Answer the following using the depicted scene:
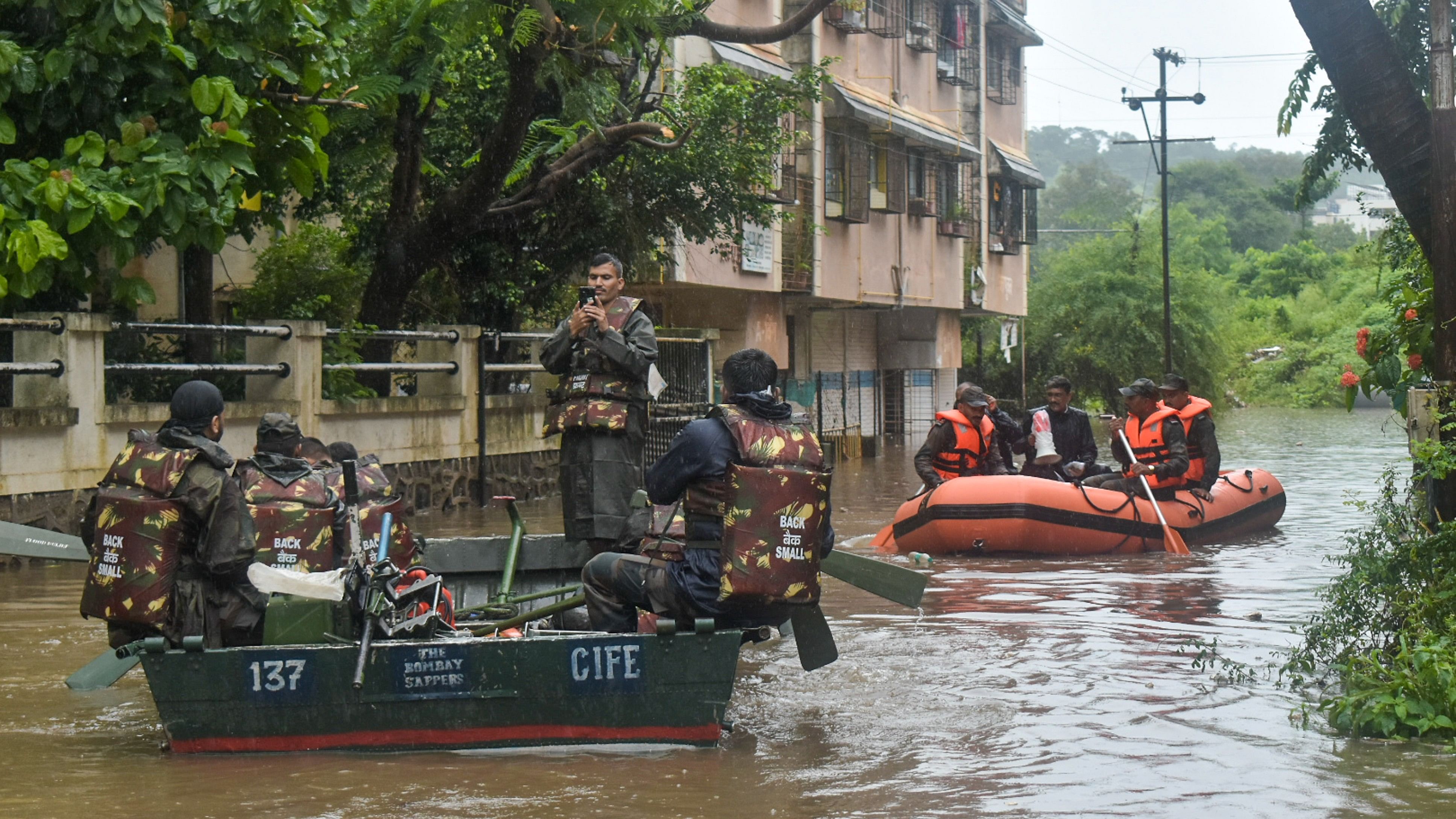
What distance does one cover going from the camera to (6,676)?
370 inches

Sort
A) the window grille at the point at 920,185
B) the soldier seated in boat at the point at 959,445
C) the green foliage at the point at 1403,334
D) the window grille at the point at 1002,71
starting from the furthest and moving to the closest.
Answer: the window grille at the point at 1002,71, the window grille at the point at 920,185, the soldier seated in boat at the point at 959,445, the green foliage at the point at 1403,334

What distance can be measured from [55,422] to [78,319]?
32.4 inches

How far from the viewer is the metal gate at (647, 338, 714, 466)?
2106 cm

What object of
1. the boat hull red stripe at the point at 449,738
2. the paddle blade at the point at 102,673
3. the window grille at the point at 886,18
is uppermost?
the window grille at the point at 886,18

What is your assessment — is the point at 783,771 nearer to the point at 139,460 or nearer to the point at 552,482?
the point at 139,460

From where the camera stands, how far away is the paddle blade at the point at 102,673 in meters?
8.23

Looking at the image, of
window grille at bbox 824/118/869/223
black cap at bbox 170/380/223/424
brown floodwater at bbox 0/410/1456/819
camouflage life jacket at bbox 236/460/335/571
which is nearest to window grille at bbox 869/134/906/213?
window grille at bbox 824/118/869/223

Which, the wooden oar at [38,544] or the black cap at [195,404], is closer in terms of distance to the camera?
the black cap at [195,404]

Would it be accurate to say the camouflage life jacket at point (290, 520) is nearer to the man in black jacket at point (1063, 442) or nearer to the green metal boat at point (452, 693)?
the green metal boat at point (452, 693)

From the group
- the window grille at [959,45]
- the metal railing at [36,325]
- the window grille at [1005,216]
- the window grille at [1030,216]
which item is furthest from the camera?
the window grille at [1030,216]

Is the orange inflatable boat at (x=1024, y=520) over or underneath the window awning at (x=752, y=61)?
underneath

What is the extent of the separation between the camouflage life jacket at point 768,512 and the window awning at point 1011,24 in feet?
111

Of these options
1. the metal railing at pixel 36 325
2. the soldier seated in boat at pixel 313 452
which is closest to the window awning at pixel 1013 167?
the metal railing at pixel 36 325

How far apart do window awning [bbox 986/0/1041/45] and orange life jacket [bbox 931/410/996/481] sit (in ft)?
82.4
